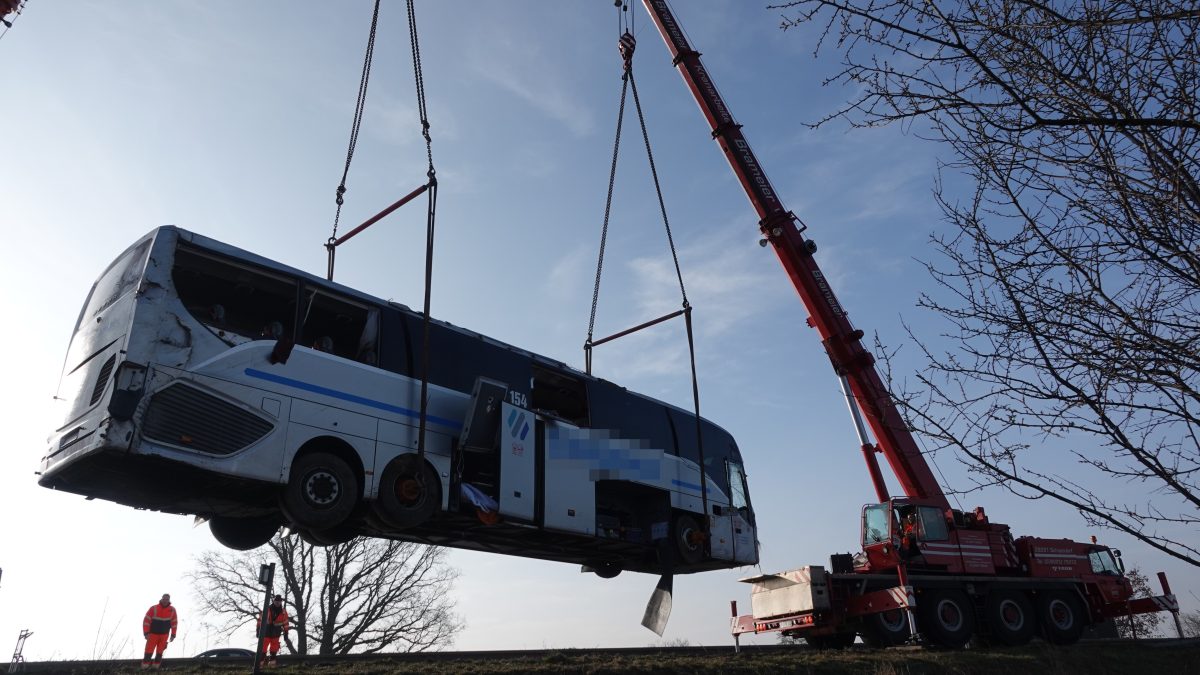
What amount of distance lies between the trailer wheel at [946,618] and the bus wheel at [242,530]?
11118 millimetres

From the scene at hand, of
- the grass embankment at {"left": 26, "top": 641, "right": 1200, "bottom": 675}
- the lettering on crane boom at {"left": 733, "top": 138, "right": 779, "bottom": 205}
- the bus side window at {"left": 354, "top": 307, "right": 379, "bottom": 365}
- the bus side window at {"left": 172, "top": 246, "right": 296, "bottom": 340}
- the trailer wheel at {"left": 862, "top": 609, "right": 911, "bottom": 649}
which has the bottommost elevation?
the grass embankment at {"left": 26, "top": 641, "right": 1200, "bottom": 675}

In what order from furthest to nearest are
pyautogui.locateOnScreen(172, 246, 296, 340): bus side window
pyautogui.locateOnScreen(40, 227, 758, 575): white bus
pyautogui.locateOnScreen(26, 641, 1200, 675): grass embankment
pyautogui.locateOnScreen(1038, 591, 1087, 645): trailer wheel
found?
pyautogui.locateOnScreen(1038, 591, 1087, 645): trailer wheel
pyautogui.locateOnScreen(26, 641, 1200, 675): grass embankment
pyautogui.locateOnScreen(172, 246, 296, 340): bus side window
pyautogui.locateOnScreen(40, 227, 758, 575): white bus

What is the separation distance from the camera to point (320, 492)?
8883 mm

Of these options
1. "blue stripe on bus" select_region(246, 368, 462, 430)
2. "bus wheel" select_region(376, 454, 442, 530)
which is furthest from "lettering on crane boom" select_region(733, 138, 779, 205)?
"bus wheel" select_region(376, 454, 442, 530)

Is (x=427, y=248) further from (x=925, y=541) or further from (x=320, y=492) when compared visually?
(x=925, y=541)

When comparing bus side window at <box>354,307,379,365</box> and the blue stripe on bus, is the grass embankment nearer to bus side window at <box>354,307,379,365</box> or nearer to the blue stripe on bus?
the blue stripe on bus

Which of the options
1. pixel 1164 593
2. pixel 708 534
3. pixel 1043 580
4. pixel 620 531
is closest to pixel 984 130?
pixel 620 531

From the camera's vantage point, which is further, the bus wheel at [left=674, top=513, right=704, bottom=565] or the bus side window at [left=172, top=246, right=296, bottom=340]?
the bus wheel at [left=674, top=513, right=704, bottom=565]

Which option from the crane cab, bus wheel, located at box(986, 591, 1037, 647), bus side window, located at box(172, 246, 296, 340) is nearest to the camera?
bus side window, located at box(172, 246, 296, 340)

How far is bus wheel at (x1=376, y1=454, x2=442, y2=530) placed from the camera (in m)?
9.44

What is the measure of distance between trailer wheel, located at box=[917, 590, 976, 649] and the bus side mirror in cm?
1184

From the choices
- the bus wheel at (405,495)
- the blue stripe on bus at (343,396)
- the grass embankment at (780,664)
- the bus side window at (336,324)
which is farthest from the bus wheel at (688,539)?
the bus side window at (336,324)

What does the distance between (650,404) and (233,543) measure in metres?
6.80

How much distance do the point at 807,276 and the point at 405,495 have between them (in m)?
10.8
